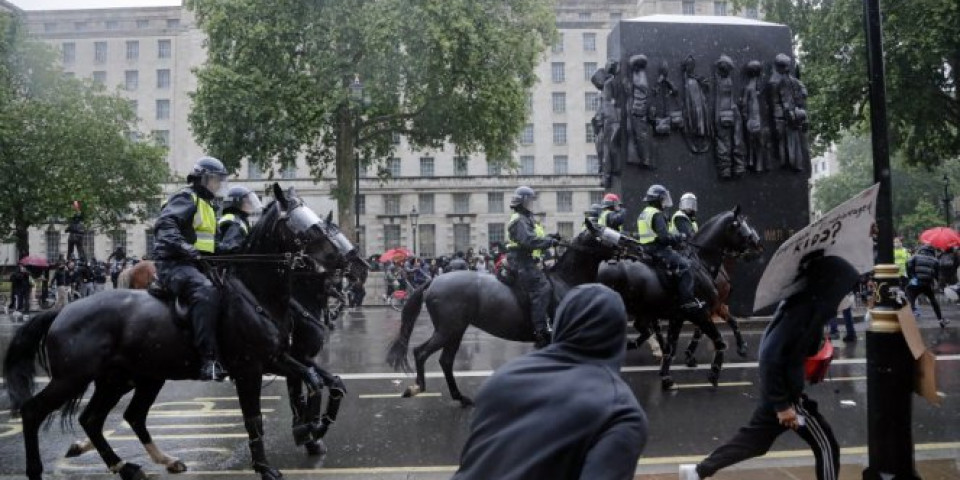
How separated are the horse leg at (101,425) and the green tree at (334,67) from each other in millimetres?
21447

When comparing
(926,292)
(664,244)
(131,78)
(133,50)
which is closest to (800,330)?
(664,244)

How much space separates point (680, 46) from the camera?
16.4 metres

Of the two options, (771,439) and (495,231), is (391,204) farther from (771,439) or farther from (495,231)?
(771,439)

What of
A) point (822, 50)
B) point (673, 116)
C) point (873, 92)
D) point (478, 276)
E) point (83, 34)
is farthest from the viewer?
point (83, 34)

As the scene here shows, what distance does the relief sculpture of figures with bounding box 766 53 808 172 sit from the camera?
16406 millimetres

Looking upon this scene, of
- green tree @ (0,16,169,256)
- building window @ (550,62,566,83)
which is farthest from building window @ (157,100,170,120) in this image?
building window @ (550,62,566,83)

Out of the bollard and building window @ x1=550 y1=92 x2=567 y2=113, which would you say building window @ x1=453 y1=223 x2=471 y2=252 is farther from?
the bollard

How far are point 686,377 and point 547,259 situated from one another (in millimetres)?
3737

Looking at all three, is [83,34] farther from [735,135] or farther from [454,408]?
[454,408]

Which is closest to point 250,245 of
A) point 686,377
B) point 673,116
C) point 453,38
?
point 686,377

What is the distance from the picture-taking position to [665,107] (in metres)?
16.2

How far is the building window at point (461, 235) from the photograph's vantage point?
64.1 meters

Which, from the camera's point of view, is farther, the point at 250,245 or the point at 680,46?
the point at 680,46

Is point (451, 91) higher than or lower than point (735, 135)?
higher
